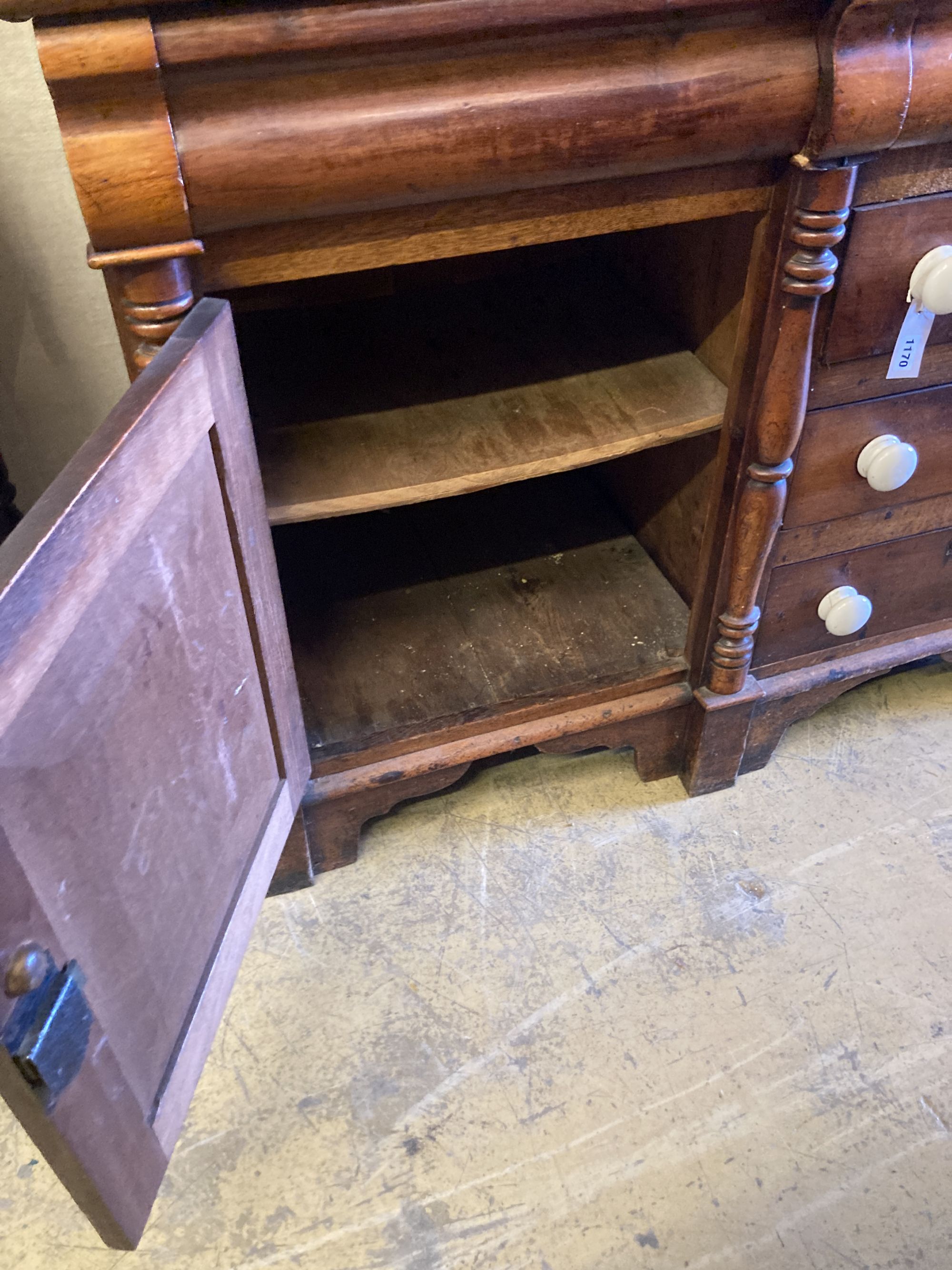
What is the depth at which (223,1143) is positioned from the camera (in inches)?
39.9

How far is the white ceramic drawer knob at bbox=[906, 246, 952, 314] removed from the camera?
0.94 metres

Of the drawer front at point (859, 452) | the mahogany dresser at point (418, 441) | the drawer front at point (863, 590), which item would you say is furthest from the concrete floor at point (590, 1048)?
the drawer front at point (859, 452)

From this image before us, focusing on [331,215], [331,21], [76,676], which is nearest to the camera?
[76,676]

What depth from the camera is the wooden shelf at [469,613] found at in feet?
4.01

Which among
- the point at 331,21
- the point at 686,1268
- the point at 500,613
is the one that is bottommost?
the point at 686,1268

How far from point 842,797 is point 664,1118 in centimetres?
53

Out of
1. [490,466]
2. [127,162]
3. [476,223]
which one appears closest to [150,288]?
[127,162]

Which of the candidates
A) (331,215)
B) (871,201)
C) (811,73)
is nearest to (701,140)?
(811,73)

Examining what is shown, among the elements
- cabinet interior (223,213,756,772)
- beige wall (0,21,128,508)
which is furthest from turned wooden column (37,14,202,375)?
beige wall (0,21,128,508)

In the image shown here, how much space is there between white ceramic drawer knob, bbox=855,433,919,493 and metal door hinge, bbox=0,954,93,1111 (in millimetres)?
939

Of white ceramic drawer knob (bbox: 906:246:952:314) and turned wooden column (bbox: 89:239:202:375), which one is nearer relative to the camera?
turned wooden column (bbox: 89:239:202:375)

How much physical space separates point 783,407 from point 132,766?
2.38 ft

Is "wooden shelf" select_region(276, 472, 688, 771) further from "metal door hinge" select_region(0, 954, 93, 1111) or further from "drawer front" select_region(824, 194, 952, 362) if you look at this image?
"metal door hinge" select_region(0, 954, 93, 1111)

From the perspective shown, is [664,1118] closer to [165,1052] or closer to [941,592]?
[165,1052]
